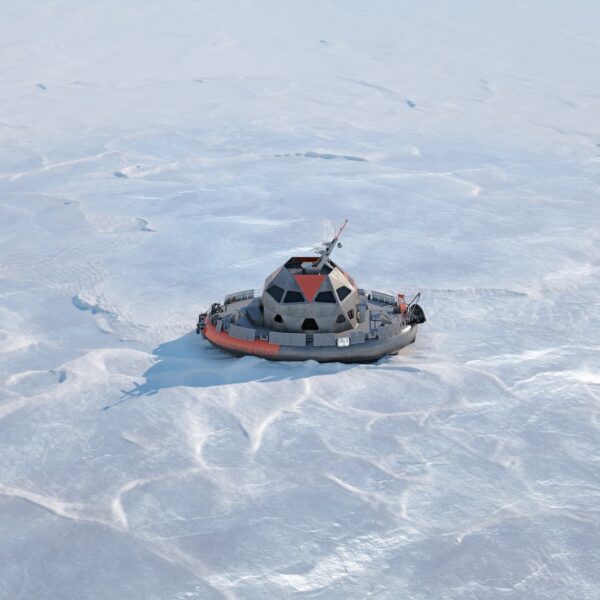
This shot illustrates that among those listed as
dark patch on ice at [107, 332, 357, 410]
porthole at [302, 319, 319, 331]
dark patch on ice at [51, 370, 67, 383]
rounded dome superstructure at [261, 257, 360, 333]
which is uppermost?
rounded dome superstructure at [261, 257, 360, 333]

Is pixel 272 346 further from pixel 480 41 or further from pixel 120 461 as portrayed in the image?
pixel 480 41

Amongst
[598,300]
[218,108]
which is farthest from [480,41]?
[598,300]

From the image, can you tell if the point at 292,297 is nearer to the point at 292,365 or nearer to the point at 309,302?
the point at 309,302

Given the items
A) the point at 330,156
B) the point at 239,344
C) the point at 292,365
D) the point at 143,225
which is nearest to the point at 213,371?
the point at 239,344

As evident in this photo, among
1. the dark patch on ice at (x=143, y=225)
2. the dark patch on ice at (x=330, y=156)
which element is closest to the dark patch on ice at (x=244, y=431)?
the dark patch on ice at (x=143, y=225)

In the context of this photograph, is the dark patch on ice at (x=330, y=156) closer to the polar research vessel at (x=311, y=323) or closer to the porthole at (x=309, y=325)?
the polar research vessel at (x=311, y=323)

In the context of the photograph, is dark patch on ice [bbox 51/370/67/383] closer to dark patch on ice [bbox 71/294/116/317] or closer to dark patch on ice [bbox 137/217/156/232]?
dark patch on ice [bbox 71/294/116/317]

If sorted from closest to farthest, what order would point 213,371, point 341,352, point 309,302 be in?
point 213,371
point 341,352
point 309,302

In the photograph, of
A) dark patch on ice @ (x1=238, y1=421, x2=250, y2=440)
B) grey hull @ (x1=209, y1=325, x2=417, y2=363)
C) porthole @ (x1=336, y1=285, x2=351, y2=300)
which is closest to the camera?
dark patch on ice @ (x1=238, y1=421, x2=250, y2=440)

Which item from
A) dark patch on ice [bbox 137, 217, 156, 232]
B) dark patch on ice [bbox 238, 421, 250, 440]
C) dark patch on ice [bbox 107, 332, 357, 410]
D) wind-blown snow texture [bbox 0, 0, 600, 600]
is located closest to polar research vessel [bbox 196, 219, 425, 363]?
dark patch on ice [bbox 107, 332, 357, 410]
